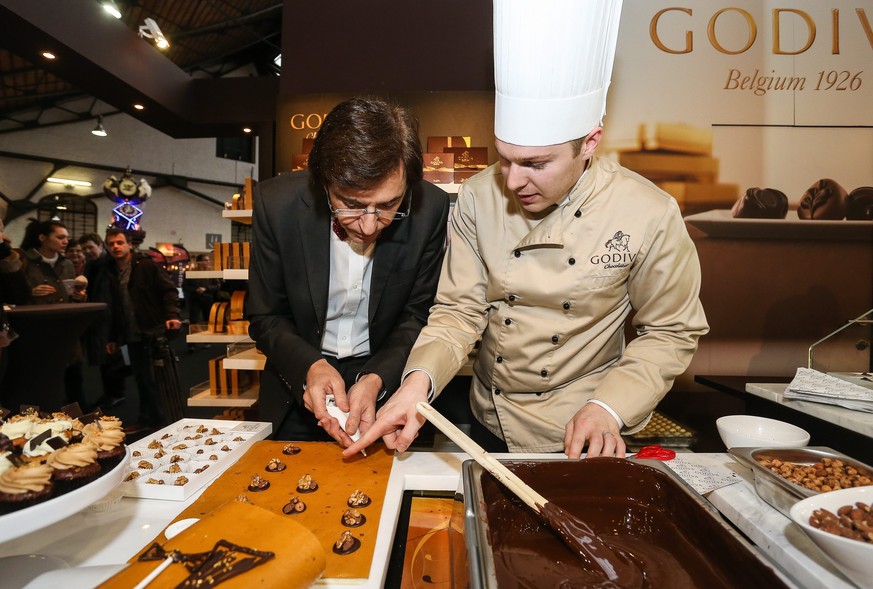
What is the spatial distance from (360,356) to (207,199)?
16.3 meters

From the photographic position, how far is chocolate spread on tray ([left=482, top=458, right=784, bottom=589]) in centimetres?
78

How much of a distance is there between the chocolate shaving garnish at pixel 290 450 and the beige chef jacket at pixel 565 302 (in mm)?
342

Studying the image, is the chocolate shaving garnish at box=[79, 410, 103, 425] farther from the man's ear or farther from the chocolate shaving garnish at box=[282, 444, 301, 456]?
the man's ear

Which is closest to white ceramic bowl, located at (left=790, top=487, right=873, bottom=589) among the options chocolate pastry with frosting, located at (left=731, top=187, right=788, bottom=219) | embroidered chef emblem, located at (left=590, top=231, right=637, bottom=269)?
embroidered chef emblem, located at (left=590, top=231, right=637, bottom=269)

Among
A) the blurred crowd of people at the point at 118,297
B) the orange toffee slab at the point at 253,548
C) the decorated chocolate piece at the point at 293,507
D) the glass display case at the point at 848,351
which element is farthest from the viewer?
the blurred crowd of people at the point at 118,297

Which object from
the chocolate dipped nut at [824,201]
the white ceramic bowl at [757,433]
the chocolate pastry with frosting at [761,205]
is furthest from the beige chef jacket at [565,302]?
the chocolate dipped nut at [824,201]

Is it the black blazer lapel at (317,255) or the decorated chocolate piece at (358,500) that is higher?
the black blazer lapel at (317,255)

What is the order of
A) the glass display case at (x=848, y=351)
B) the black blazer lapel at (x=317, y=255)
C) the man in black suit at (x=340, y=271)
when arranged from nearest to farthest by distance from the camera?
the man in black suit at (x=340, y=271) → the black blazer lapel at (x=317, y=255) → the glass display case at (x=848, y=351)

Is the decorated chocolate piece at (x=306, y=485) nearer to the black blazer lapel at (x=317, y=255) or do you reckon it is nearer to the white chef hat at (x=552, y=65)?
the black blazer lapel at (x=317, y=255)

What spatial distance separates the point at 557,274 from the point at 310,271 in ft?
2.63

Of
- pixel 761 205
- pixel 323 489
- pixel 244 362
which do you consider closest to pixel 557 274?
pixel 323 489

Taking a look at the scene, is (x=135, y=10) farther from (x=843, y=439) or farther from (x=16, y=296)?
(x=843, y=439)

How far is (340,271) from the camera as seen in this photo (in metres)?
1.78

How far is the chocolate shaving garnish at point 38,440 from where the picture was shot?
32.8 inches
